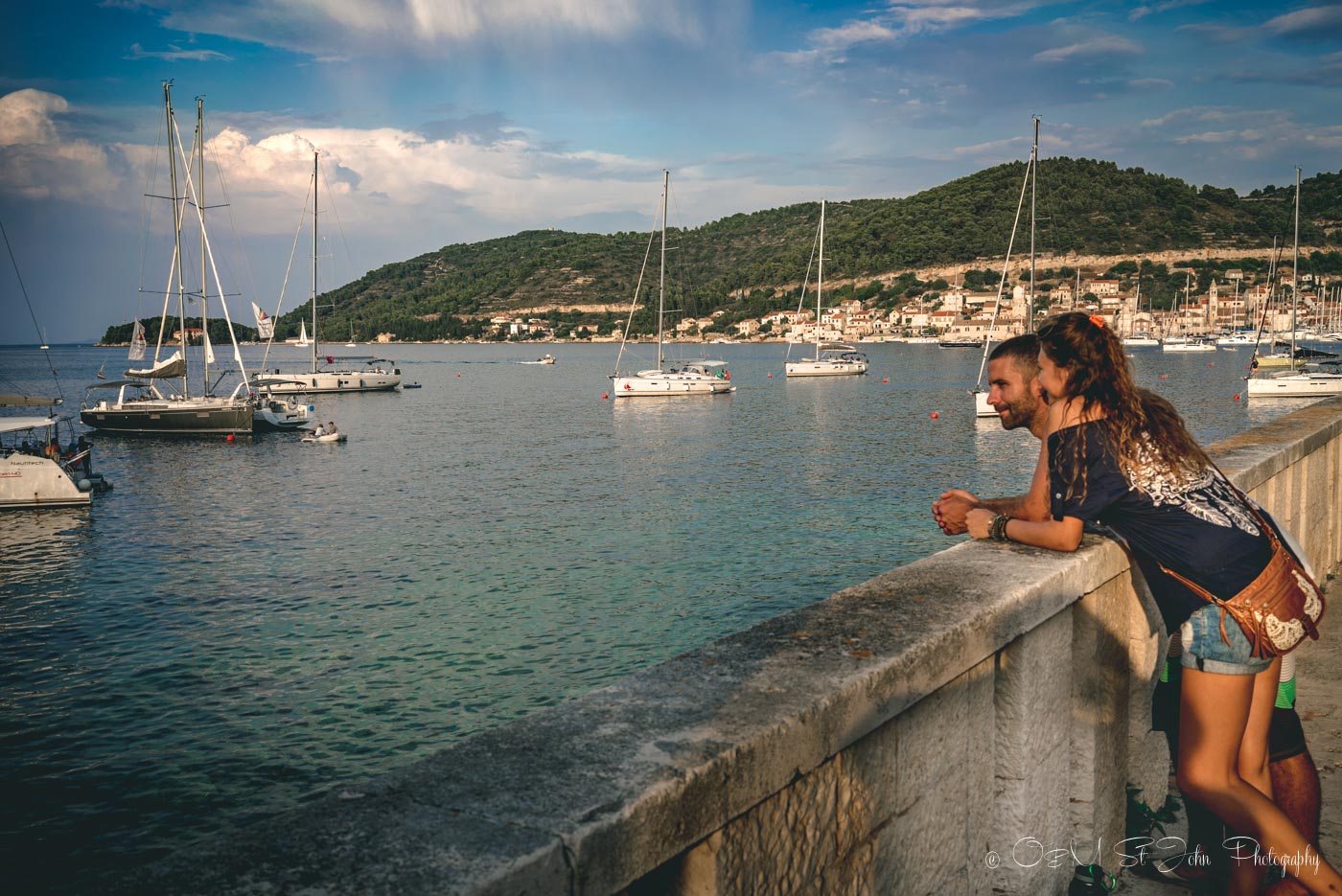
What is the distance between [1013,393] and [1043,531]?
1.73 ft

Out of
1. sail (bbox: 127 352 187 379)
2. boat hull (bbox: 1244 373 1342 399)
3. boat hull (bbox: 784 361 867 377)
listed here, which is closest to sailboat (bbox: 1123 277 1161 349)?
boat hull (bbox: 784 361 867 377)

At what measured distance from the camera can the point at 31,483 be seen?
24.3 m

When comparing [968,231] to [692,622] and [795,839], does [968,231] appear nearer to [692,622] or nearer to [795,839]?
[692,622]

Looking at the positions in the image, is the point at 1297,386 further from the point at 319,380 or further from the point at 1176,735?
the point at 319,380

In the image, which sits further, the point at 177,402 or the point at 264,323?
the point at 264,323

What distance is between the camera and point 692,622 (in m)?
14.1

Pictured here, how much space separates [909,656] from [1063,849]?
120 cm

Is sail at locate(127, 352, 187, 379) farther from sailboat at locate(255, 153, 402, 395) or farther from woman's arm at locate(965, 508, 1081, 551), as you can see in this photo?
woman's arm at locate(965, 508, 1081, 551)

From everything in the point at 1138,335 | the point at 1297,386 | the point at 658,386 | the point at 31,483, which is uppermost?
→ the point at 1138,335

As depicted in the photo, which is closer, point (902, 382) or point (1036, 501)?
point (1036, 501)

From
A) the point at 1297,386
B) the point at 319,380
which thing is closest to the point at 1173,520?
the point at 1297,386

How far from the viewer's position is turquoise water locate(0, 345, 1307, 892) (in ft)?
32.2

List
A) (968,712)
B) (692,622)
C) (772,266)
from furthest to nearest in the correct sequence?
(772,266) → (692,622) → (968,712)

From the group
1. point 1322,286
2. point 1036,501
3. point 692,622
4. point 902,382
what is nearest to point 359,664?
point 692,622
